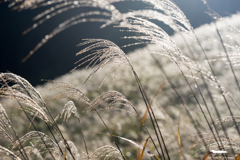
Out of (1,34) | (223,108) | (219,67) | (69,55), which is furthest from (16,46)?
(219,67)

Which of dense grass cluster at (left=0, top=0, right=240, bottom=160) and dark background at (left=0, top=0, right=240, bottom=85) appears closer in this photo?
dense grass cluster at (left=0, top=0, right=240, bottom=160)

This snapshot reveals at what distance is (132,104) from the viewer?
1.49 meters

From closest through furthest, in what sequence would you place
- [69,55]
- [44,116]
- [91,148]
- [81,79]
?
1. [44,116]
2. [91,148]
3. [81,79]
4. [69,55]

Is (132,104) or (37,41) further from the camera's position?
(37,41)

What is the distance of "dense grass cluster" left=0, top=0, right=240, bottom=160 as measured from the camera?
891mm

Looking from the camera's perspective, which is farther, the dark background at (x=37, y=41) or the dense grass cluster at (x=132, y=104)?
the dark background at (x=37, y=41)

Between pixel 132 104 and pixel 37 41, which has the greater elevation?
pixel 37 41

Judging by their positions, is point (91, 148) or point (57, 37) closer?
point (91, 148)

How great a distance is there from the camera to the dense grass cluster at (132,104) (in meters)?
0.89

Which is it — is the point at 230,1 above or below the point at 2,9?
above

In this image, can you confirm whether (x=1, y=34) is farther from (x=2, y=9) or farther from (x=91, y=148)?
(x=91, y=148)

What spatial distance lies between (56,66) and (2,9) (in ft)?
5.42

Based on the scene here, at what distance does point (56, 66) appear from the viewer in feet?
15.2

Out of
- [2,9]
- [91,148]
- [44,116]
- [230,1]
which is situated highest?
[230,1]
